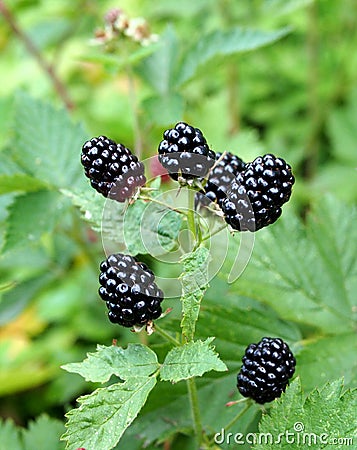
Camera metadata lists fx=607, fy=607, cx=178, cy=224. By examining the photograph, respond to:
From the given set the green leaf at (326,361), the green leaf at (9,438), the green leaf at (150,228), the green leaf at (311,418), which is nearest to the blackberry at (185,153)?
the green leaf at (150,228)

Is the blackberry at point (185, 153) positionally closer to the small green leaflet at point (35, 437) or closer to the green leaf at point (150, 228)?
the green leaf at point (150, 228)

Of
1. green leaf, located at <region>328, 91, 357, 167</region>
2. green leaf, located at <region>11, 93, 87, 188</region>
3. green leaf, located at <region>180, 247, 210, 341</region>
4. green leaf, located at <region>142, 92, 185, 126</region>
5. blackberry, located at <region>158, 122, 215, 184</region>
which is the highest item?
blackberry, located at <region>158, 122, 215, 184</region>

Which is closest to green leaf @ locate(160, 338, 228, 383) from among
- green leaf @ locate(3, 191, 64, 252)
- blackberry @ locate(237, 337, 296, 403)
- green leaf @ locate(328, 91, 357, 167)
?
blackberry @ locate(237, 337, 296, 403)

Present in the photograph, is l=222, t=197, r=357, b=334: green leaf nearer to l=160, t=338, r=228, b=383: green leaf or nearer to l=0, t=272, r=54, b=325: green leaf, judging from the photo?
l=160, t=338, r=228, b=383: green leaf

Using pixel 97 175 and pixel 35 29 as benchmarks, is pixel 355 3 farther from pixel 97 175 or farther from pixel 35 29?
pixel 97 175

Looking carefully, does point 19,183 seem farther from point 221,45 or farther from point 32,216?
point 221,45
